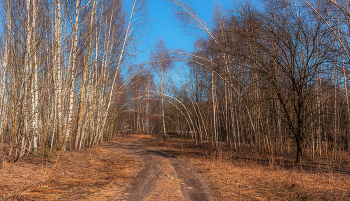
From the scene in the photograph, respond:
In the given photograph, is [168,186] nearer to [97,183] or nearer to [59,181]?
[97,183]

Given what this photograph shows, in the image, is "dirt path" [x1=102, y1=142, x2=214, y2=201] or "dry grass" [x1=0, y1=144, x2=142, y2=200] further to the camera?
"dirt path" [x1=102, y1=142, x2=214, y2=201]

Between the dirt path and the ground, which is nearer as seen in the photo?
the ground

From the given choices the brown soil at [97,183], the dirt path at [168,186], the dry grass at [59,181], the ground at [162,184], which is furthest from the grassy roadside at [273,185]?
the dry grass at [59,181]

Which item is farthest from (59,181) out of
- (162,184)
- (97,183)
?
(162,184)

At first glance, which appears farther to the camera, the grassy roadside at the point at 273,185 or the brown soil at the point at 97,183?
the brown soil at the point at 97,183

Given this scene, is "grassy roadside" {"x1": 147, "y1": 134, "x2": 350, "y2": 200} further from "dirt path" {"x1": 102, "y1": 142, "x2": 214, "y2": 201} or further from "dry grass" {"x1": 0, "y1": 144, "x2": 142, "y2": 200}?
"dry grass" {"x1": 0, "y1": 144, "x2": 142, "y2": 200}

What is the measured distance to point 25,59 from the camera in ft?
22.1

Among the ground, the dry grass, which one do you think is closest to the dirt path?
the ground

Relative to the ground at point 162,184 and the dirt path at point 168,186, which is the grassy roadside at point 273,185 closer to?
the ground at point 162,184

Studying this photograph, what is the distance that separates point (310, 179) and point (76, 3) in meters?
11.2

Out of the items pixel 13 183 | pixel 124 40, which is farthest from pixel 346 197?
pixel 124 40

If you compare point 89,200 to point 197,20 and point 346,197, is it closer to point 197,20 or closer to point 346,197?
point 346,197

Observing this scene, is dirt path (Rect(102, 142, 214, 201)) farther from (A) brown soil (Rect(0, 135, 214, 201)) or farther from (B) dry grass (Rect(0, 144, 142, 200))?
(B) dry grass (Rect(0, 144, 142, 200))

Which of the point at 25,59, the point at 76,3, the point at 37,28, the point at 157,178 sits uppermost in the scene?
the point at 76,3
